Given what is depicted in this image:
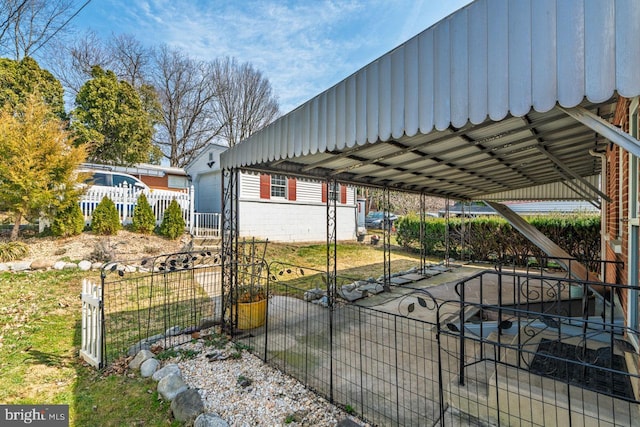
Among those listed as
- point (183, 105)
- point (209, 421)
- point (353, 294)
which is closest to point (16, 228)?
point (353, 294)

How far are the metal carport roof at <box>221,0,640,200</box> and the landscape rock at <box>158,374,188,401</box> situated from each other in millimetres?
2491

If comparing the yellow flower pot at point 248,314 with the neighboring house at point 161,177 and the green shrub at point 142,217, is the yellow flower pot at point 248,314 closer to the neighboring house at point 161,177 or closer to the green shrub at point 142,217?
the green shrub at point 142,217

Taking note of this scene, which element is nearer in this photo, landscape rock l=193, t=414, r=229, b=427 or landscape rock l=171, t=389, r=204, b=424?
landscape rock l=193, t=414, r=229, b=427

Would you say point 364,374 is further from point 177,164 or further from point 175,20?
point 177,164

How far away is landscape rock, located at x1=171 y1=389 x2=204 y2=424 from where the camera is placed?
242 cm

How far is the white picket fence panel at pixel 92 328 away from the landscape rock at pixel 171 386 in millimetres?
983

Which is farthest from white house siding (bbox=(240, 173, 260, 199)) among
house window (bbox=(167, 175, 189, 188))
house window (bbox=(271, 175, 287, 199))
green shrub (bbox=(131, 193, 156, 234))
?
house window (bbox=(167, 175, 189, 188))

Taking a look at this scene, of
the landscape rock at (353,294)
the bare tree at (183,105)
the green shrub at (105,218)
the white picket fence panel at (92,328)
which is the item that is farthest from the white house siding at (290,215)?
the bare tree at (183,105)

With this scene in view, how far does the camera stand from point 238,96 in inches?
839

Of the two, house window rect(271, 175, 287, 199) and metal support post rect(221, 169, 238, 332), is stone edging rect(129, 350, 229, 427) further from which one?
house window rect(271, 175, 287, 199)

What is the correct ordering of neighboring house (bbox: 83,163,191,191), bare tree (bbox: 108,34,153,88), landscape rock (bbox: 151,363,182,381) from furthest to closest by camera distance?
bare tree (bbox: 108,34,153,88) → neighboring house (bbox: 83,163,191,191) → landscape rock (bbox: 151,363,182,381)

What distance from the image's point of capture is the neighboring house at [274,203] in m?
12.2

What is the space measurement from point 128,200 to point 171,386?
910cm

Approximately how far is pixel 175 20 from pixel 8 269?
898cm
